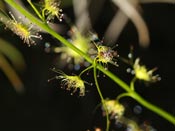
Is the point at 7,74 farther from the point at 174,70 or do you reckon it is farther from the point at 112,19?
the point at 174,70

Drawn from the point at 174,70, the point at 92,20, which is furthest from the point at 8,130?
the point at 174,70

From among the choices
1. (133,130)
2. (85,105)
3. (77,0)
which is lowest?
(133,130)

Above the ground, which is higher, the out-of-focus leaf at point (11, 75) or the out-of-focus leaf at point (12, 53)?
the out-of-focus leaf at point (12, 53)

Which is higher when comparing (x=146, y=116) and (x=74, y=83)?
(x=146, y=116)

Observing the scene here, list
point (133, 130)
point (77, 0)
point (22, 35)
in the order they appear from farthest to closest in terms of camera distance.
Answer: point (77, 0), point (133, 130), point (22, 35)

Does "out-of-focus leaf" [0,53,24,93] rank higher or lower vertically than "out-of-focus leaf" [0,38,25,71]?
lower
